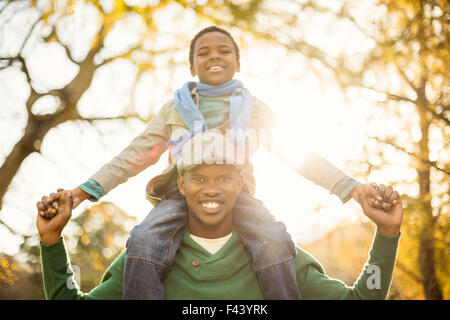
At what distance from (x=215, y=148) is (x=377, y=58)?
378 centimetres

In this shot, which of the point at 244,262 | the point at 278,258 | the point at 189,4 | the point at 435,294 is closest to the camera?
the point at 278,258

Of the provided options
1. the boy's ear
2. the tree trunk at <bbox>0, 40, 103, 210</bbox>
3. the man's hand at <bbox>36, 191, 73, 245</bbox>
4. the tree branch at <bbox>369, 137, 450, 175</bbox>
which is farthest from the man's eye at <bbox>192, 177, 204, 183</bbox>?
the tree trunk at <bbox>0, 40, 103, 210</bbox>

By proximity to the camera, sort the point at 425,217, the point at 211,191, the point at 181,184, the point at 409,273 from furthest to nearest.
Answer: the point at 409,273
the point at 425,217
the point at 181,184
the point at 211,191

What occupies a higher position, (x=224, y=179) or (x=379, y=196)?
(x=224, y=179)

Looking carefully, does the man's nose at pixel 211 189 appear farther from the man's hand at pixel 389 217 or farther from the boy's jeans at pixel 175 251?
the man's hand at pixel 389 217

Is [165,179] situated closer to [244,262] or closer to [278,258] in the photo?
[244,262]

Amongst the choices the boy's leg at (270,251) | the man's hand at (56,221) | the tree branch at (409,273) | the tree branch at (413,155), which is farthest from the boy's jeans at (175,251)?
the tree branch at (409,273)

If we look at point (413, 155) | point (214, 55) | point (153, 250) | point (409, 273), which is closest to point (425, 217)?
point (413, 155)

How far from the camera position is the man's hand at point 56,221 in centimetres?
188

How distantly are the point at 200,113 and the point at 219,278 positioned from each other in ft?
3.08

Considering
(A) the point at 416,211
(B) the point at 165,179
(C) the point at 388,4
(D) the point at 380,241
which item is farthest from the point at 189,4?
(D) the point at 380,241

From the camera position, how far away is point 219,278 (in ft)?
6.51

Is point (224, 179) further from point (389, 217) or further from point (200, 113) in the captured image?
point (389, 217)

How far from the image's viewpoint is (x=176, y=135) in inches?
90.2
